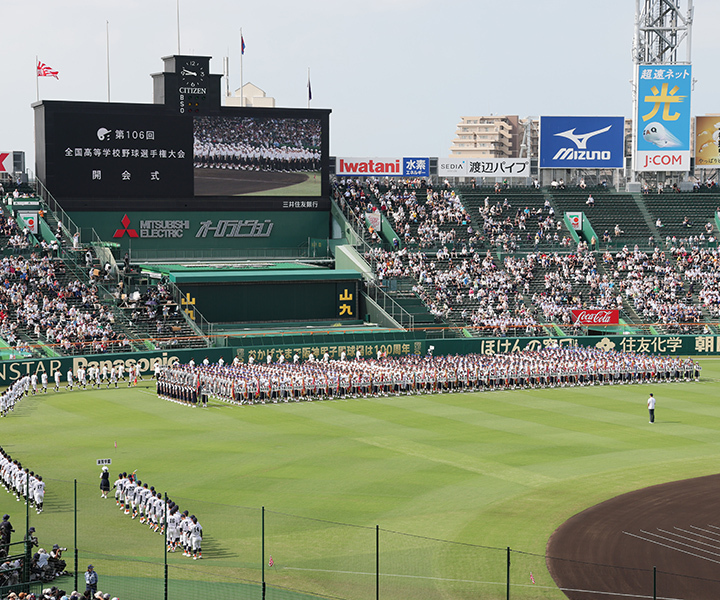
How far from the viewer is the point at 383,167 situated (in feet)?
235

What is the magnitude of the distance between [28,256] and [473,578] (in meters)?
43.0

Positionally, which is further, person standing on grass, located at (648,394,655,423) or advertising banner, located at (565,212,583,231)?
advertising banner, located at (565,212,583,231)

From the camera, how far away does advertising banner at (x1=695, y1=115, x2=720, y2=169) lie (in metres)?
78.6

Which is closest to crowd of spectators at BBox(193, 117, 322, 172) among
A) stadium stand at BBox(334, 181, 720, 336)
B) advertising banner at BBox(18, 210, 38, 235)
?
stadium stand at BBox(334, 181, 720, 336)

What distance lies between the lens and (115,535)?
22.6 meters

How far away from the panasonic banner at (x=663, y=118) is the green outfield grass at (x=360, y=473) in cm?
3348

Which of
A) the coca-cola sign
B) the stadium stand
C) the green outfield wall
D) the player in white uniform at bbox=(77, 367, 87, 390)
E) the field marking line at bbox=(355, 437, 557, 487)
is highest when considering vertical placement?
the stadium stand

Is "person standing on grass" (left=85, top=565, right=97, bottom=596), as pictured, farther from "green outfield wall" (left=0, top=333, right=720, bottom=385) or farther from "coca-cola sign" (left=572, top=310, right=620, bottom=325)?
"coca-cola sign" (left=572, top=310, right=620, bottom=325)

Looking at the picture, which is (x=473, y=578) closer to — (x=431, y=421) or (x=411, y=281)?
(x=431, y=421)

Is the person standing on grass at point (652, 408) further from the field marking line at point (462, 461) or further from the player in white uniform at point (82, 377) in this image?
the player in white uniform at point (82, 377)

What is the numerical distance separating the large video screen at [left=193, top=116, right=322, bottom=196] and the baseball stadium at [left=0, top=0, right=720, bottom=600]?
145 mm

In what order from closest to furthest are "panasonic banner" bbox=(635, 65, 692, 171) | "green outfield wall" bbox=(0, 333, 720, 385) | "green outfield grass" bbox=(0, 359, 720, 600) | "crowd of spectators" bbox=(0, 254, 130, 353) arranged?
1. "green outfield grass" bbox=(0, 359, 720, 600)
2. "green outfield wall" bbox=(0, 333, 720, 385)
3. "crowd of spectators" bbox=(0, 254, 130, 353)
4. "panasonic banner" bbox=(635, 65, 692, 171)

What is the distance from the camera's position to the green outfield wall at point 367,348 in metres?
48.0

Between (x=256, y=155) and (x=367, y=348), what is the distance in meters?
15.6
